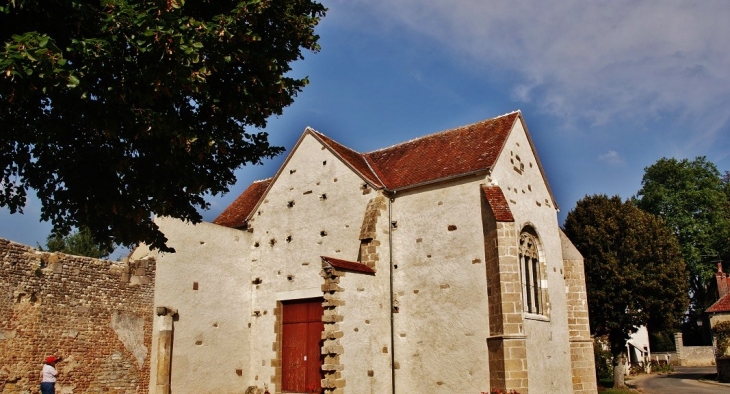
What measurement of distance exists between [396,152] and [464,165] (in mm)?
3967

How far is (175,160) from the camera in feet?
30.7

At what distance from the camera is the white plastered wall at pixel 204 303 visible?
16344mm

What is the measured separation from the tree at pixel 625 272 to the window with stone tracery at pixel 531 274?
9.64 metres

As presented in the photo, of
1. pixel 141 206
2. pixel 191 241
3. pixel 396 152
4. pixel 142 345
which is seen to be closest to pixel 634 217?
pixel 396 152

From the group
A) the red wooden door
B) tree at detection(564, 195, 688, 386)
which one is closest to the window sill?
the red wooden door

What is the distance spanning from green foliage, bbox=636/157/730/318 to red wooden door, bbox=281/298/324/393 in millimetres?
35799

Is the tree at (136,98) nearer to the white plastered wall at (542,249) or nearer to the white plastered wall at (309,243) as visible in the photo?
the white plastered wall at (309,243)

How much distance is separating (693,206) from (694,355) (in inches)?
565

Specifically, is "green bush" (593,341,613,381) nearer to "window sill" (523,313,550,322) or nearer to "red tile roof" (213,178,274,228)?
"window sill" (523,313,550,322)

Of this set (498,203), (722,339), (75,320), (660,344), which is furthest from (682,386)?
(75,320)

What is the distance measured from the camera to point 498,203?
1545 cm

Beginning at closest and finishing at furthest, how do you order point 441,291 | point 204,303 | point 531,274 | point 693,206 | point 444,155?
point 441,291
point 531,274
point 204,303
point 444,155
point 693,206

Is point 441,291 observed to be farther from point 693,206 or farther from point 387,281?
point 693,206

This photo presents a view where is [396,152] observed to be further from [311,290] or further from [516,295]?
[516,295]
